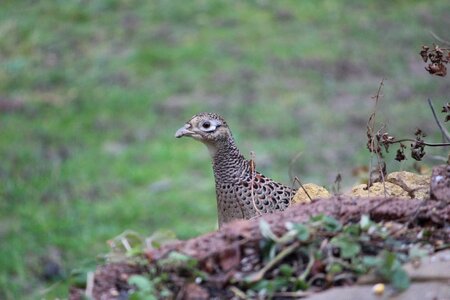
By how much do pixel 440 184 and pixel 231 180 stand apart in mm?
1844

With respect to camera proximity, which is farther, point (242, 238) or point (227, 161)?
point (227, 161)

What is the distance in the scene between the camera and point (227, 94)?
11.0 metres

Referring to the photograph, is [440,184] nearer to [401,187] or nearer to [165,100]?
[401,187]

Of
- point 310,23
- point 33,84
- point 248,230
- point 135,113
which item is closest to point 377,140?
point 248,230

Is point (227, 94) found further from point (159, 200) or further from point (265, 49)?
point (159, 200)

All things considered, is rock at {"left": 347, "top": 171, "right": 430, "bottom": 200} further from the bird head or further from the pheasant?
the bird head

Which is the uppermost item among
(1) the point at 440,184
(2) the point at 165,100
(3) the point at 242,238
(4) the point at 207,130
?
(2) the point at 165,100

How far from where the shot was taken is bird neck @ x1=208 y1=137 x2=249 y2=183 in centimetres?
514

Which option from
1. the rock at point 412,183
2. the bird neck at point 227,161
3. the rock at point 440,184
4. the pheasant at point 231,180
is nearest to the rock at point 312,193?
the rock at point 412,183

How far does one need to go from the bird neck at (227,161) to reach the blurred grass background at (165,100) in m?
2.35

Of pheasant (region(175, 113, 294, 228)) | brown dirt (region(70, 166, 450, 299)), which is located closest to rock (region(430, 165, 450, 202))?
brown dirt (region(70, 166, 450, 299))

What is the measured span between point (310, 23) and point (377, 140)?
8895 mm

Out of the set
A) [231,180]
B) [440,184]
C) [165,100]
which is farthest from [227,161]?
[165,100]

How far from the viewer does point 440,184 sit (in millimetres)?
3363
